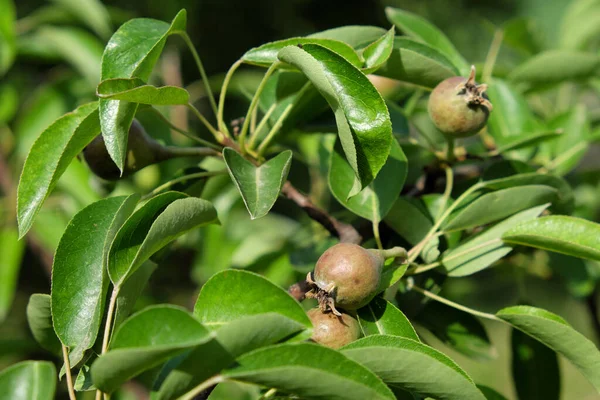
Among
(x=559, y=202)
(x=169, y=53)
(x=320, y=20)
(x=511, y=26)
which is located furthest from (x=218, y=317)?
(x=320, y=20)

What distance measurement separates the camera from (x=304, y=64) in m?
0.83

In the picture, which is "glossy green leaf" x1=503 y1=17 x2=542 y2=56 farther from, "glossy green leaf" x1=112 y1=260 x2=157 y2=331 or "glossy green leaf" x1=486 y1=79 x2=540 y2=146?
"glossy green leaf" x1=112 y1=260 x2=157 y2=331

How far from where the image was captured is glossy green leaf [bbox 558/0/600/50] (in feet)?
6.37

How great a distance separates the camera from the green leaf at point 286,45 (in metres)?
0.91

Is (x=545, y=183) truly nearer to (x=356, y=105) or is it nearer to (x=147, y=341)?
(x=356, y=105)

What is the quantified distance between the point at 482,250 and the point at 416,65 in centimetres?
31

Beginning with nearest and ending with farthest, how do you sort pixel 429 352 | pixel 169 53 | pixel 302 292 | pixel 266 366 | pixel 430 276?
1. pixel 266 366
2. pixel 429 352
3. pixel 302 292
4. pixel 430 276
5. pixel 169 53

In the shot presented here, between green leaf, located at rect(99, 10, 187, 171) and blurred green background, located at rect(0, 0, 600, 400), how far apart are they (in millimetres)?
328

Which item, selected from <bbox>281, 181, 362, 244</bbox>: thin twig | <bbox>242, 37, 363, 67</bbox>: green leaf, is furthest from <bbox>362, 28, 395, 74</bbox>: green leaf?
<bbox>281, 181, 362, 244</bbox>: thin twig

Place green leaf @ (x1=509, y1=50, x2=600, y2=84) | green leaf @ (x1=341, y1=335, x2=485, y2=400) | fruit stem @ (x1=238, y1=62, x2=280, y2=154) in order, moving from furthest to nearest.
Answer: green leaf @ (x1=509, y1=50, x2=600, y2=84) < fruit stem @ (x1=238, y1=62, x2=280, y2=154) < green leaf @ (x1=341, y1=335, x2=485, y2=400)

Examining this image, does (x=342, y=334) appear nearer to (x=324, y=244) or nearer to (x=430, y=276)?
(x=430, y=276)

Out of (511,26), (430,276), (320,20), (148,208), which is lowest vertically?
(320,20)

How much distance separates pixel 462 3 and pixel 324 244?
676 centimetres

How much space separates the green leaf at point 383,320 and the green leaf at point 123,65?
39 centimetres
